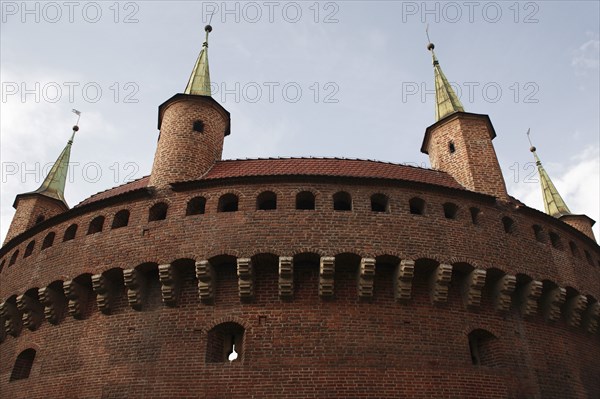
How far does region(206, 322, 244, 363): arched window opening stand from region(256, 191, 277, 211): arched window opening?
337 cm

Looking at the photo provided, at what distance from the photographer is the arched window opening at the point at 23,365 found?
1412 cm

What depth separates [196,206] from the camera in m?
14.4

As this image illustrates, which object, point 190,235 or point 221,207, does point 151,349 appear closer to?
point 190,235

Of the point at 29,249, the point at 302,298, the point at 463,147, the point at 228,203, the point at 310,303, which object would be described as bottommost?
the point at 310,303

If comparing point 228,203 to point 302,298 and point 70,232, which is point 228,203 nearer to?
point 302,298

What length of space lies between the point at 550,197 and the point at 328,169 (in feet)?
47.0

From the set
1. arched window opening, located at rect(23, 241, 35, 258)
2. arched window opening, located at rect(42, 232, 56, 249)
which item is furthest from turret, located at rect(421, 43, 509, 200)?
arched window opening, located at rect(23, 241, 35, 258)

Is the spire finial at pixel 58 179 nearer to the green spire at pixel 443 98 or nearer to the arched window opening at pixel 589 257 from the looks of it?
the green spire at pixel 443 98

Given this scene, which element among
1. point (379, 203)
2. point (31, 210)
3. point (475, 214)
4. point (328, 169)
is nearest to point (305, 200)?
point (328, 169)

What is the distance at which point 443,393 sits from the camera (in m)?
11.4

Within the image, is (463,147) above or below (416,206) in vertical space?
above

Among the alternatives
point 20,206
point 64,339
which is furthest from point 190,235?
point 20,206

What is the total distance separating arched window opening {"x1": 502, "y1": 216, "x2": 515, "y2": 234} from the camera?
14.7 meters

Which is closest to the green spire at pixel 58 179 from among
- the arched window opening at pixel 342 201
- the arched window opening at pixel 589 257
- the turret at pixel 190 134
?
the turret at pixel 190 134
